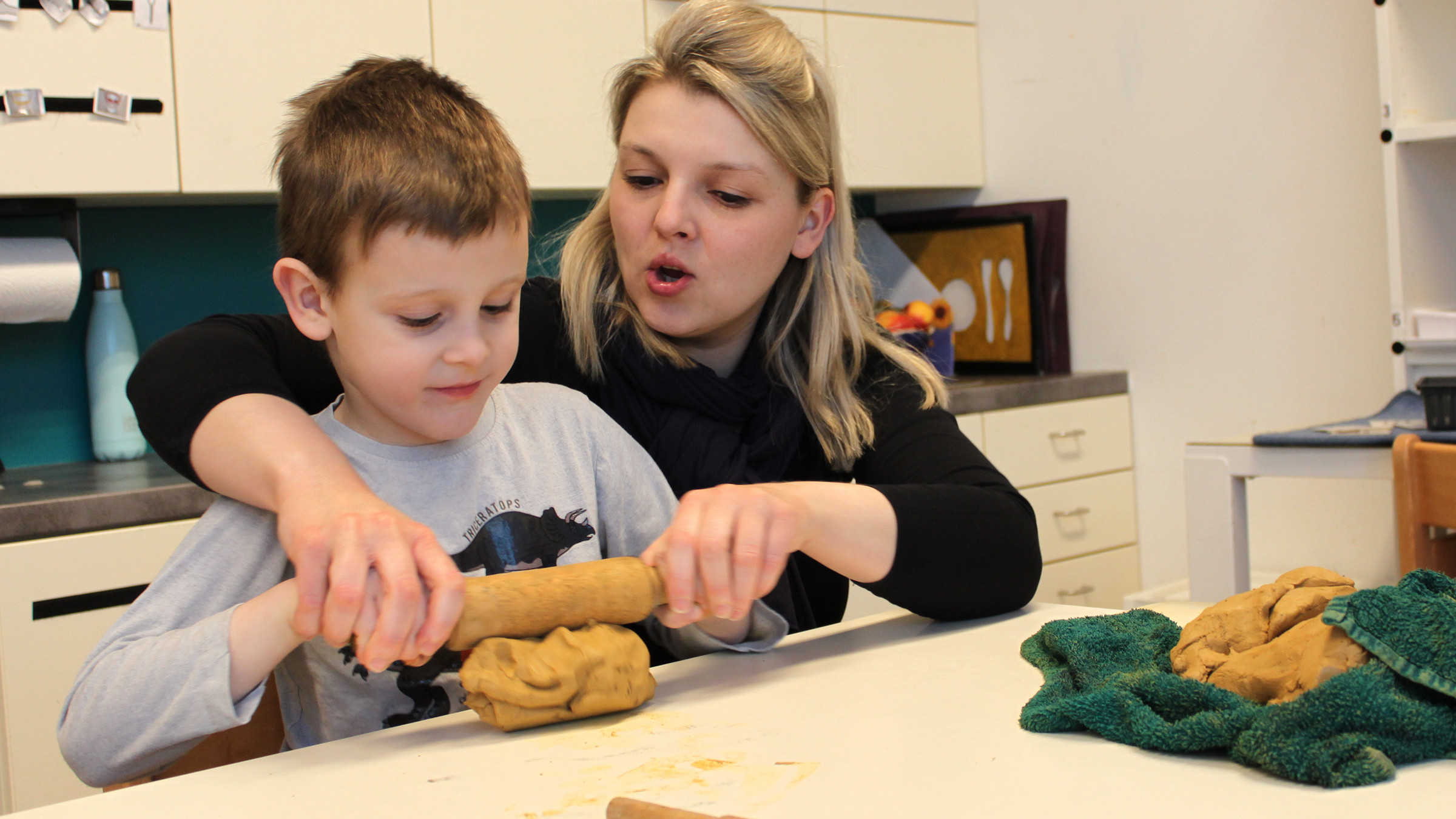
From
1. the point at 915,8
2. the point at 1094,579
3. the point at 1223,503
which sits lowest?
the point at 1094,579

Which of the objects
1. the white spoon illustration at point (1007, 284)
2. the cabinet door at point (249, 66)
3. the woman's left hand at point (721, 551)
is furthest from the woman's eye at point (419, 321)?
the white spoon illustration at point (1007, 284)

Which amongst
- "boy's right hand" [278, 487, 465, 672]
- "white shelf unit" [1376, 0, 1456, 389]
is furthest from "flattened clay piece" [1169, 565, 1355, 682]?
"white shelf unit" [1376, 0, 1456, 389]

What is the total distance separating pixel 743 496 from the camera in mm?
773

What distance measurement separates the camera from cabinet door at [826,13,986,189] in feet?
8.82

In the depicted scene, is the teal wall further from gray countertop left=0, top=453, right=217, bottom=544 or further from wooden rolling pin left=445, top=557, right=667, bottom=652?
wooden rolling pin left=445, top=557, right=667, bottom=652

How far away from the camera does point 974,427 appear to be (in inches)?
95.3

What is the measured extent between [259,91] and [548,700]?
1560mm

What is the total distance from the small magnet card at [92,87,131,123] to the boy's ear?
1.11m

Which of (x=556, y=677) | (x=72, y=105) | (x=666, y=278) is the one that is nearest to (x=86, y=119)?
Result: (x=72, y=105)

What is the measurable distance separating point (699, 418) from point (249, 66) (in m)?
1.17

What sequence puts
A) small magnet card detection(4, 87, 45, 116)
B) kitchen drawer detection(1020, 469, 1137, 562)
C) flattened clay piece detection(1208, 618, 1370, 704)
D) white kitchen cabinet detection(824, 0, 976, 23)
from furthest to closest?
white kitchen cabinet detection(824, 0, 976, 23)
kitchen drawer detection(1020, 469, 1137, 562)
small magnet card detection(4, 87, 45, 116)
flattened clay piece detection(1208, 618, 1370, 704)

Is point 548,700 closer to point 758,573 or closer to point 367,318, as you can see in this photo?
point 758,573

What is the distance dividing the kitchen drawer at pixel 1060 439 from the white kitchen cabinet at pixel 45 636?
162 cm

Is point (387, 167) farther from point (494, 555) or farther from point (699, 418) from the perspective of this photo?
point (699, 418)
